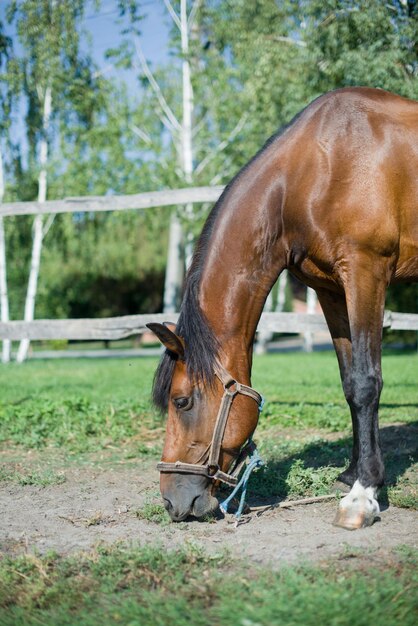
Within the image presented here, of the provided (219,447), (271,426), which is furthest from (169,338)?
(271,426)

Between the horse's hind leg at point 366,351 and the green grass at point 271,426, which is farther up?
the horse's hind leg at point 366,351

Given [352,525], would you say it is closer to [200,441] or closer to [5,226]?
[200,441]

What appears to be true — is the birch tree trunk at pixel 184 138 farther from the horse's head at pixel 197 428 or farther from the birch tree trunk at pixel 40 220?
the horse's head at pixel 197 428

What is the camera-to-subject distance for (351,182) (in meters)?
3.57

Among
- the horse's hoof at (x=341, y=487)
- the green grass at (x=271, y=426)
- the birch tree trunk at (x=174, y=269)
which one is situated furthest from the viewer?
the birch tree trunk at (x=174, y=269)

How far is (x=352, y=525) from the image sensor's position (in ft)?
10.3

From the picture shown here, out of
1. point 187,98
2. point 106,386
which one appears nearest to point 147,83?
point 187,98

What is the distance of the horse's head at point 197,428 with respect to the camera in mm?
3301

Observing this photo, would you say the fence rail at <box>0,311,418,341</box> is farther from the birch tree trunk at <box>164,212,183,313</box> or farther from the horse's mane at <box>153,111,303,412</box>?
the birch tree trunk at <box>164,212,183,313</box>

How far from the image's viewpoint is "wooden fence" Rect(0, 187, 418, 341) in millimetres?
6293

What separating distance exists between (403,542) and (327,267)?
61.2 inches

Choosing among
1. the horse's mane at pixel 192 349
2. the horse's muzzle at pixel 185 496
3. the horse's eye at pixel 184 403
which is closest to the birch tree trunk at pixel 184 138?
Answer: the horse's mane at pixel 192 349

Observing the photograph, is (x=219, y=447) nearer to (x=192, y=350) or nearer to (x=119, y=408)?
(x=192, y=350)

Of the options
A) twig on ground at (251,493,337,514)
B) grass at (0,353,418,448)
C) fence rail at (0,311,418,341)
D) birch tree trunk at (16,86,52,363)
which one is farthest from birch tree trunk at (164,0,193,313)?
twig on ground at (251,493,337,514)
